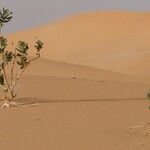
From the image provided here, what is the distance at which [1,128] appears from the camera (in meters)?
14.6

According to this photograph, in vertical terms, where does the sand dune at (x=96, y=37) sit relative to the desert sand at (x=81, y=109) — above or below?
above

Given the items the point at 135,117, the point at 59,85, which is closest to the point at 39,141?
the point at 135,117

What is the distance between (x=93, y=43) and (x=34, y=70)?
44.6 meters

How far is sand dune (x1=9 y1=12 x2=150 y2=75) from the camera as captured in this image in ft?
226

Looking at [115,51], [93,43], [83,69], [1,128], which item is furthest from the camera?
[93,43]

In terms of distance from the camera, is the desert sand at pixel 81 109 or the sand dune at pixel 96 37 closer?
the desert sand at pixel 81 109

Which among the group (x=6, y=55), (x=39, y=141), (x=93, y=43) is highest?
(x=93, y=43)

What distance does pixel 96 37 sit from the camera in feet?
290

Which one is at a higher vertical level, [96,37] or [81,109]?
[96,37]

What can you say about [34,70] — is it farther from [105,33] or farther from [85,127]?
[105,33]

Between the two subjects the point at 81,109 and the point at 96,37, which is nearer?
the point at 81,109

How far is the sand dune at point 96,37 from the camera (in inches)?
2717

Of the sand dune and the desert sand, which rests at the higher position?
the sand dune

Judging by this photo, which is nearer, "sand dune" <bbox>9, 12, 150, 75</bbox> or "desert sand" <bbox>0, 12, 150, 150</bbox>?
"desert sand" <bbox>0, 12, 150, 150</bbox>
